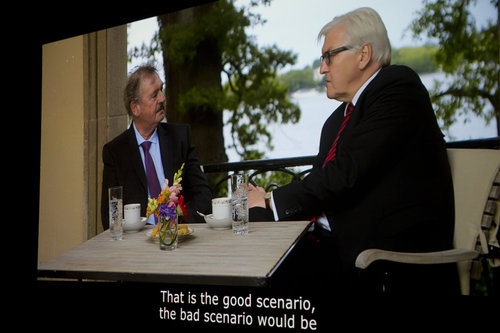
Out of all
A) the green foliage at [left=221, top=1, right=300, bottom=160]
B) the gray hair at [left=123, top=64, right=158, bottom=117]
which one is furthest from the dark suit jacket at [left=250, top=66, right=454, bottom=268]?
the gray hair at [left=123, top=64, right=158, bottom=117]

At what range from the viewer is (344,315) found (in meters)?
1.74

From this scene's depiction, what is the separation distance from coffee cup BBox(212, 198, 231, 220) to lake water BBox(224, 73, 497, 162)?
2.25ft

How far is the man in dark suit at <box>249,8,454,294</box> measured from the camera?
1.62 metres

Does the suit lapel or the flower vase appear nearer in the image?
the flower vase

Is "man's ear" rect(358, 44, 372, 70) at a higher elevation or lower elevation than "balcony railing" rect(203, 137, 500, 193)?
higher

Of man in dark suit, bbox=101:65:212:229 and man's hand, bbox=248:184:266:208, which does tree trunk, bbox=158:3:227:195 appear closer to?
man in dark suit, bbox=101:65:212:229

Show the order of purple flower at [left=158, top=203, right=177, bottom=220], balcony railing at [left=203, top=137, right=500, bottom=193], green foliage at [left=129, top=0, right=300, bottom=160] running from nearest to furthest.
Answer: purple flower at [left=158, top=203, right=177, bottom=220]
balcony railing at [left=203, top=137, right=500, bottom=193]
green foliage at [left=129, top=0, right=300, bottom=160]

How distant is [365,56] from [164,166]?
120 centimetres

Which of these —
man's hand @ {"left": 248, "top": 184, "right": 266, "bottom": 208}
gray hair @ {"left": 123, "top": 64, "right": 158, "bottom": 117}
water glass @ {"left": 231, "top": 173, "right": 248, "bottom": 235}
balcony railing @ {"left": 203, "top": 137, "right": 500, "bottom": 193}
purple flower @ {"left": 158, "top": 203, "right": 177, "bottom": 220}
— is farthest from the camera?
gray hair @ {"left": 123, "top": 64, "right": 158, "bottom": 117}

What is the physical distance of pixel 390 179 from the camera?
1.65 m

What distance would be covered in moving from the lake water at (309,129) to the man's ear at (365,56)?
22 centimetres

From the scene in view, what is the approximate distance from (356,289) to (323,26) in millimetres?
1241

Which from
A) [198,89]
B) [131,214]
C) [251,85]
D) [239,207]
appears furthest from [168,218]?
[251,85]

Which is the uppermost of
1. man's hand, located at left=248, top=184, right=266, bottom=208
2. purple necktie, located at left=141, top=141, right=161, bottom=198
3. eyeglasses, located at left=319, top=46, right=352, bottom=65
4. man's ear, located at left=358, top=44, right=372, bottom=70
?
eyeglasses, located at left=319, top=46, right=352, bottom=65
